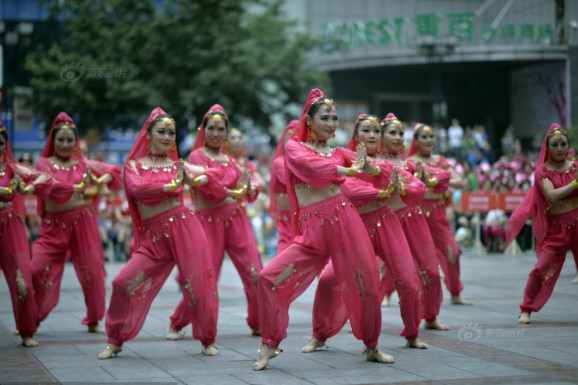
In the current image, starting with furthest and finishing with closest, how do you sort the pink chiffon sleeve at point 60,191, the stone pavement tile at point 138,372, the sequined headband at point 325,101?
1. the pink chiffon sleeve at point 60,191
2. the sequined headband at point 325,101
3. the stone pavement tile at point 138,372

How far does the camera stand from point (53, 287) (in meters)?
8.83

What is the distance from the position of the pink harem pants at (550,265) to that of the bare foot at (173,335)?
3.67m

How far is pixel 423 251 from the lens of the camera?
8.29 m

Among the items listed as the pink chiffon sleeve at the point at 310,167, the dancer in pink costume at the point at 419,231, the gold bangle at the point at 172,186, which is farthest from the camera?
the dancer in pink costume at the point at 419,231

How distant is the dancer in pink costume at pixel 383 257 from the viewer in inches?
284

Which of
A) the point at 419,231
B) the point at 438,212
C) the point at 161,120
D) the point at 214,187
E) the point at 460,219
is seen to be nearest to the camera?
the point at 161,120

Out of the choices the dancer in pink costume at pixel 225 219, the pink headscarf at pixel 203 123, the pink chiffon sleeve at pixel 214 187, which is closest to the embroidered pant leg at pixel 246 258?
the dancer in pink costume at pixel 225 219

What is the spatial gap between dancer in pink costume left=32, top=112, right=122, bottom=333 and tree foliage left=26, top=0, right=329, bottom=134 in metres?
15.7

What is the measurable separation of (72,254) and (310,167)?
368 centimetres

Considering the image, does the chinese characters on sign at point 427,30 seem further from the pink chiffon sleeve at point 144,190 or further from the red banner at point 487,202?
the pink chiffon sleeve at point 144,190

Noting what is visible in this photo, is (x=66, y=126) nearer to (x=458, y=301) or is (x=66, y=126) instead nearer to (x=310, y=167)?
(x=310, y=167)

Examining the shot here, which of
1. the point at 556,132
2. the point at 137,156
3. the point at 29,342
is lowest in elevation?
the point at 29,342

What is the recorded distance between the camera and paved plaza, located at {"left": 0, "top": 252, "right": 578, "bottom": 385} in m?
→ 6.04

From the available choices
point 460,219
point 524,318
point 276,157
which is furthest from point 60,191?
point 460,219
